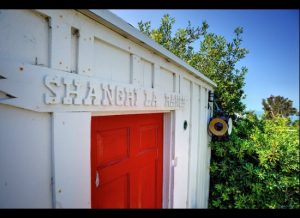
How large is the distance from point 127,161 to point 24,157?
128 centimetres

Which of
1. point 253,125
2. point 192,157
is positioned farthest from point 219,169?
point 253,125

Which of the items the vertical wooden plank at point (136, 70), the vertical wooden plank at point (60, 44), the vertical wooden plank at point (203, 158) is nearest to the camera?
the vertical wooden plank at point (60, 44)

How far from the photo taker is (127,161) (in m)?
2.44

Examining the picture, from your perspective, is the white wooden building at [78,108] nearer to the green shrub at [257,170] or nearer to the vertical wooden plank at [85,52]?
the vertical wooden plank at [85,52]

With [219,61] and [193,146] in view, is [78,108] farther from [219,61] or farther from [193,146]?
[219,61]

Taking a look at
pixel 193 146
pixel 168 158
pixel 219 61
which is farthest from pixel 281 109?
pixel 168 158

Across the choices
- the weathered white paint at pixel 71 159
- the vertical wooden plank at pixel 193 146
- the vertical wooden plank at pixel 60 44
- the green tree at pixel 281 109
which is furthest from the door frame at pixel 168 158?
the green tree at pixel 281 109

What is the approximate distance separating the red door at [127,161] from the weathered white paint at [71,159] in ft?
0.93

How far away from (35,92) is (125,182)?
160cm

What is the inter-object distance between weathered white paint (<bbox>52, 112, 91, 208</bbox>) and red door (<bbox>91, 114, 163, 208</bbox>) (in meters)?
0.28

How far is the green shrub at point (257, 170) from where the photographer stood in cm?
412

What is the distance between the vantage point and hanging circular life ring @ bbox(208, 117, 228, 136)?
4.60 meters
